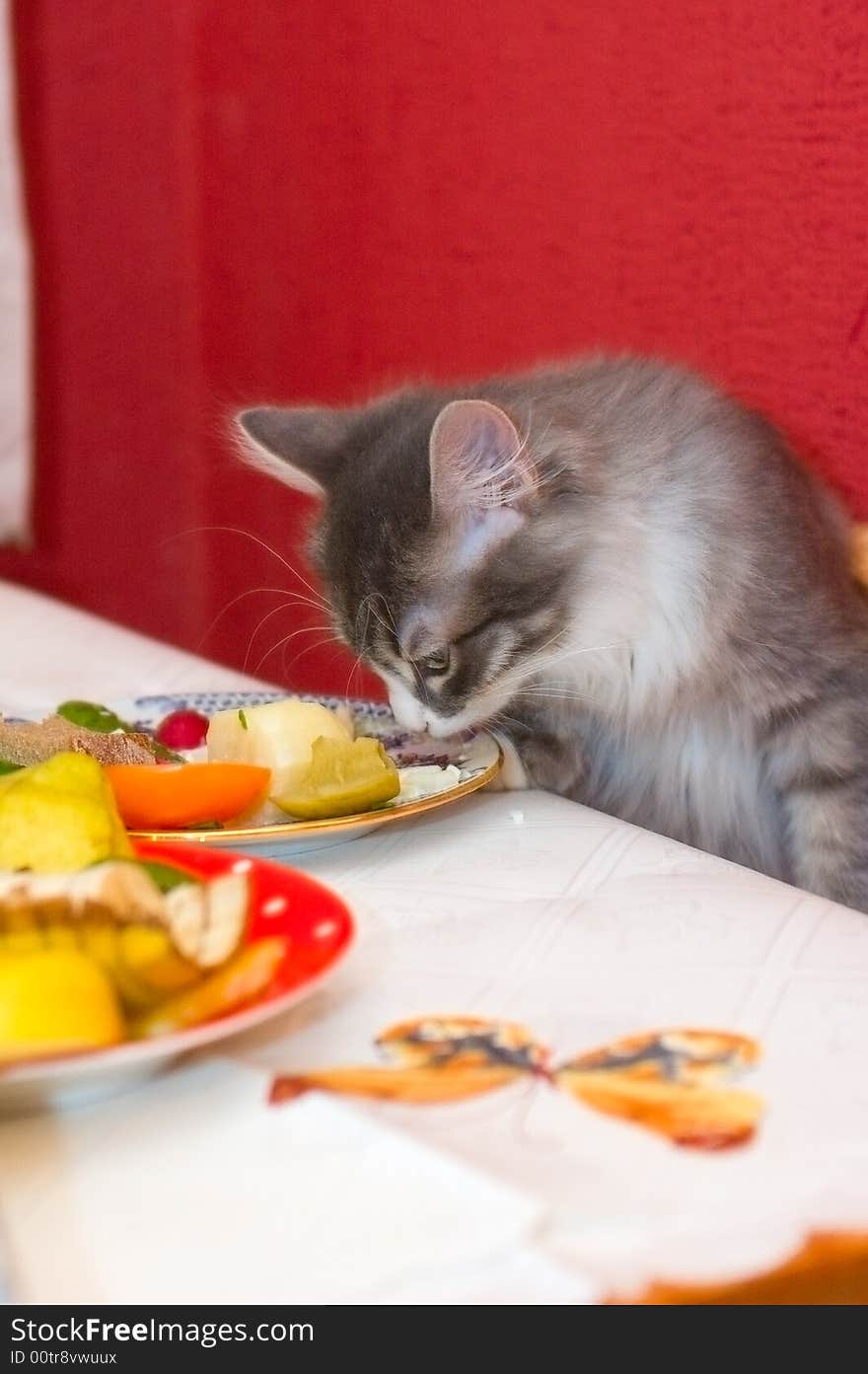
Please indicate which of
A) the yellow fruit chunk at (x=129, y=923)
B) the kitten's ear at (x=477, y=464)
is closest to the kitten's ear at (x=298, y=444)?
the kitten's ear at (x=477, y=464)

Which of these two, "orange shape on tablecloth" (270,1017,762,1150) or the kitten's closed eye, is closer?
"orange shape on tablecloth" (270,1017,762,1150)

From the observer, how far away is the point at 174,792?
1.07 meters

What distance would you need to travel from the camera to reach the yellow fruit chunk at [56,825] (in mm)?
830

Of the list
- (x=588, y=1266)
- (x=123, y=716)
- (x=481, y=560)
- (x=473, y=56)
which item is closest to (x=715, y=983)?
(x=588, y=1266)

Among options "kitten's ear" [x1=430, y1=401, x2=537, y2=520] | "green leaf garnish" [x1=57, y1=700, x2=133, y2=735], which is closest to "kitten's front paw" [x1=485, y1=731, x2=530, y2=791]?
"kitten's ear" [x1=430, y1=401, x2=537, y2=520]

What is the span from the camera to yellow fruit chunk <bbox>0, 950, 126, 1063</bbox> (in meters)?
0.63

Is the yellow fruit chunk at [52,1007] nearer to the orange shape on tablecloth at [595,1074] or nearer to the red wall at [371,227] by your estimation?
the orange shape on tablecloth at [595,1074]

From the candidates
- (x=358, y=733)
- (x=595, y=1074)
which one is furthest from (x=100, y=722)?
(x=595, y=1074)

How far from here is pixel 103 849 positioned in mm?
837

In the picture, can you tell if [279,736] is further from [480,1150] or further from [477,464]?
[480,1150]

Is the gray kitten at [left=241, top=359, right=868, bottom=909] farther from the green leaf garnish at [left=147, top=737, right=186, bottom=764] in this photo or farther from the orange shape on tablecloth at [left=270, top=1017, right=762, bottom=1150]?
the orange shape on tablecloth at [left=270, top=1017, right=762, bottom=1150]

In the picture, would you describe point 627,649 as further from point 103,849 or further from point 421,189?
point 421,189

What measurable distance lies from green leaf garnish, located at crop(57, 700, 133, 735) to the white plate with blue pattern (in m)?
0.11

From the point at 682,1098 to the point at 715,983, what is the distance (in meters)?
0.15
